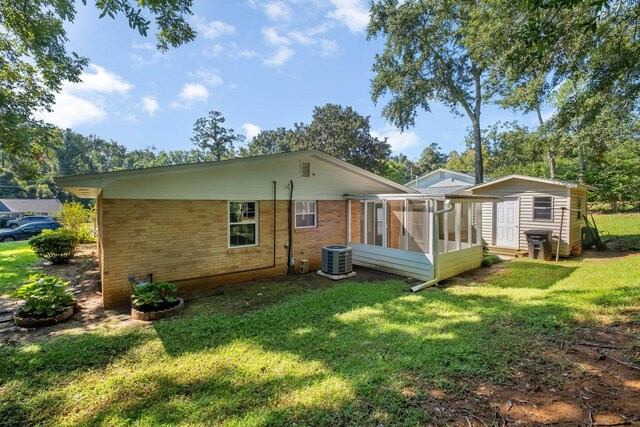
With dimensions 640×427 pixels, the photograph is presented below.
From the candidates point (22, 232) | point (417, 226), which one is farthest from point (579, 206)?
point (22, 232)

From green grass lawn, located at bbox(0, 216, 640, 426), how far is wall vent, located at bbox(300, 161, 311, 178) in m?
4.28

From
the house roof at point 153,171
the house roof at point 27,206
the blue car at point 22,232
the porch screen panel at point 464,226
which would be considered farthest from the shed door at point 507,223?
the house roof at point 27,206

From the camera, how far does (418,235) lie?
8922 mm

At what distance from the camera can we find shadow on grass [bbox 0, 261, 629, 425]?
2947 mm

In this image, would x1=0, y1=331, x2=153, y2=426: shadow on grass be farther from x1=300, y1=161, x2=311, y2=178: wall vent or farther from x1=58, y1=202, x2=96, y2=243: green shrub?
x1=58, y1=202, x2=96, y2=243: green shrub

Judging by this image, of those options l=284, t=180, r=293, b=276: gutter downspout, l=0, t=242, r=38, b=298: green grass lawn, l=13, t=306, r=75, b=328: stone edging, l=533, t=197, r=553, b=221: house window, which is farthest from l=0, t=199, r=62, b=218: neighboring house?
l=533, t=197, r=553, b=221: house window

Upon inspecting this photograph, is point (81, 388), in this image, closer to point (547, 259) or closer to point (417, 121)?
point (547, 259)

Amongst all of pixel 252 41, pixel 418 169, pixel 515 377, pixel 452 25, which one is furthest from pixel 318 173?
pixel 418 169

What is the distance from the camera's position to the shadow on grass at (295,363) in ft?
9.67

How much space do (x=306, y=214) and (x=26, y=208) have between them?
163ft

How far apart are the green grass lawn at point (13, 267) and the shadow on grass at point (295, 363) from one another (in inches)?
223

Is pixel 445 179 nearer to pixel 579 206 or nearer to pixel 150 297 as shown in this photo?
pixel 579 206

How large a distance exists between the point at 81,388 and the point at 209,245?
14.6ft

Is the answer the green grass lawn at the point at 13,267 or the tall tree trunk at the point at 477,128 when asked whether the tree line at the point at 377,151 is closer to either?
the tall tree trunk at the point at 477,128
